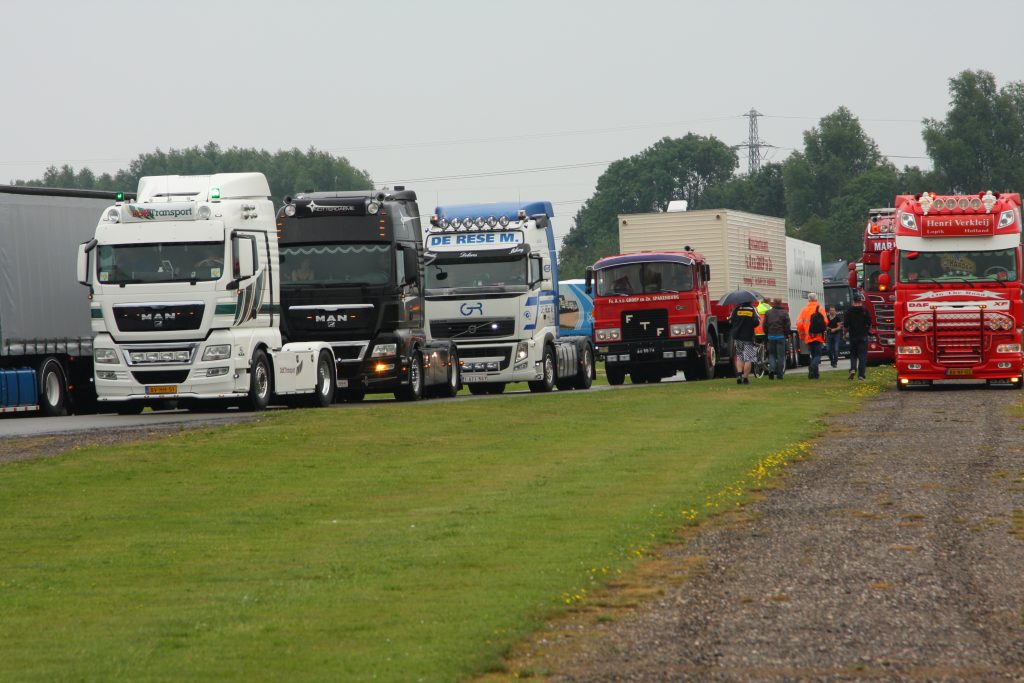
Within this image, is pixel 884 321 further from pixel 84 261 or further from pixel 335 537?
pixel 335 537

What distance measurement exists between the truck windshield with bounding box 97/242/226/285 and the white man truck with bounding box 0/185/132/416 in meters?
2.41

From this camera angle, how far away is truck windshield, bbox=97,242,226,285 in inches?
1073

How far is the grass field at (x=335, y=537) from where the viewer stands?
832cm

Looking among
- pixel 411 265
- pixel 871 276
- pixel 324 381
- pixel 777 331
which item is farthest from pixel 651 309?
pixel 324 381

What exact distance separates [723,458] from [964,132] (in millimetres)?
109236

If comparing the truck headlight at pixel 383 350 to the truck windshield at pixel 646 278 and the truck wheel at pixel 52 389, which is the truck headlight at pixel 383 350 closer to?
the truck wheel at pixel 52 389

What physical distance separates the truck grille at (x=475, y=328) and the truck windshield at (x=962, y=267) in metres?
8.15

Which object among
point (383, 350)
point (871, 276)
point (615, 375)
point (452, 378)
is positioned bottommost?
point (615, 375)

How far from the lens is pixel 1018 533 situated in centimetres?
1204

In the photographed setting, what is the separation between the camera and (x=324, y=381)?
98.9 feet

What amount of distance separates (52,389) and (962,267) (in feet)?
56.6

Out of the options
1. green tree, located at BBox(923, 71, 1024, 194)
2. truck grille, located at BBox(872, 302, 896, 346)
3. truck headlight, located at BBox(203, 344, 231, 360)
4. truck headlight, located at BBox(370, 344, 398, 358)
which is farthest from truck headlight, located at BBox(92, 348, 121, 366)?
green tree, located at BBox(923, 71, 1024, 194)

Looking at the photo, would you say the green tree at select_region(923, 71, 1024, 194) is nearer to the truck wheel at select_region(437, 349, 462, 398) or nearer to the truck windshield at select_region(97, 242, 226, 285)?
the truck wheel at select_region(437, 349, 462, 398)

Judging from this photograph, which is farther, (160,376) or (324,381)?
(324,381)
